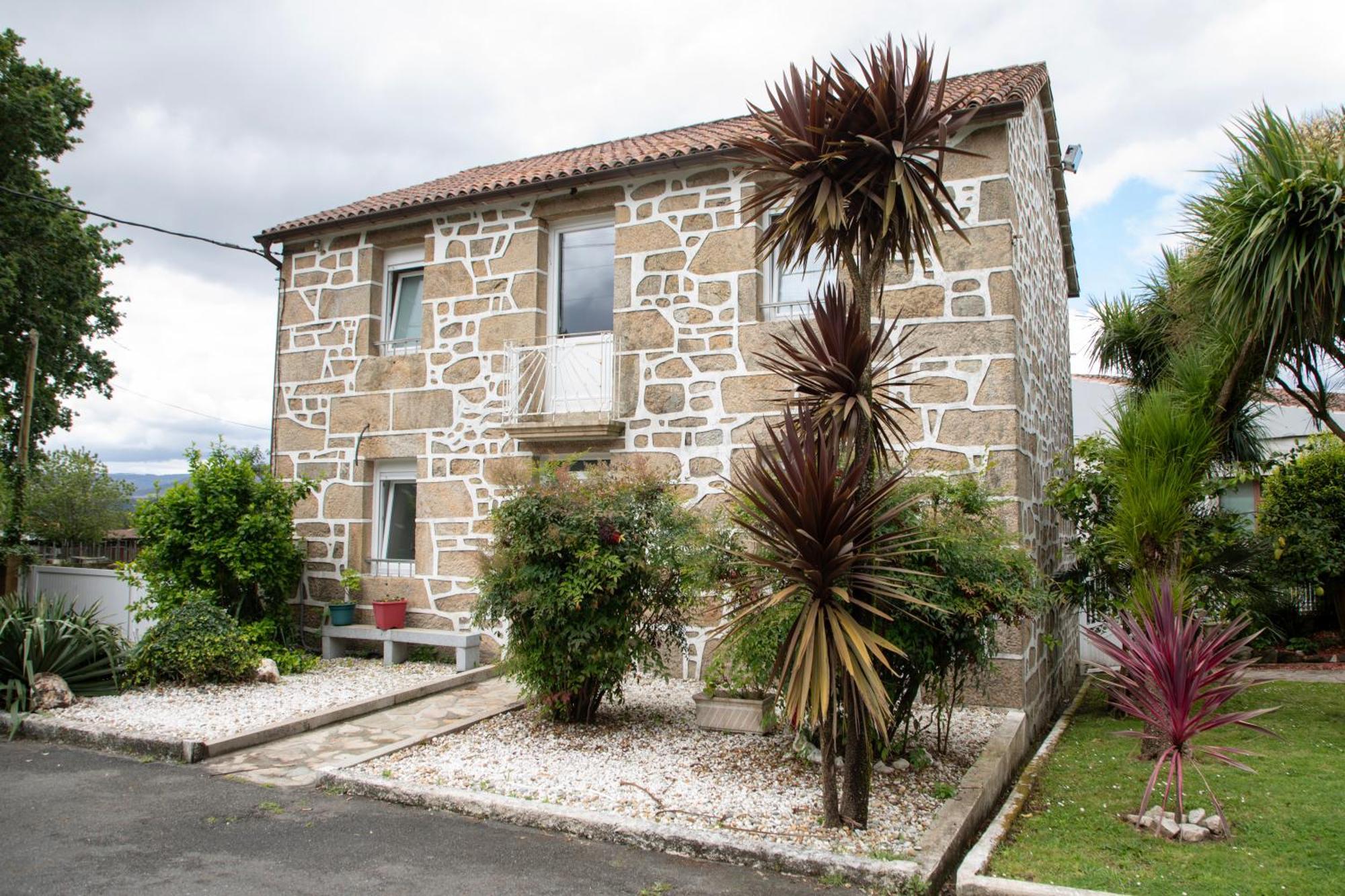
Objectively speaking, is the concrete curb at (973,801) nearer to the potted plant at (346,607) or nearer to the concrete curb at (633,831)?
the concrete curb at (633,831)

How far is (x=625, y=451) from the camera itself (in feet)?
30.8

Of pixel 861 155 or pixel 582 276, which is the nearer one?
pixel 861 155

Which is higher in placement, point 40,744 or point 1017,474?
point 1017,474

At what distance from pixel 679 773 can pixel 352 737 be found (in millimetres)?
2836

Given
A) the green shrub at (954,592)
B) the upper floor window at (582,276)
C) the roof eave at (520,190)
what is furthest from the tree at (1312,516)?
the upper floor window at (582,276)

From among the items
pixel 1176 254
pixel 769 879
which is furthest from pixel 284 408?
pixel 1176 254

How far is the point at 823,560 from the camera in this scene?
444 centimetres

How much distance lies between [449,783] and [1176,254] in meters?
10.2

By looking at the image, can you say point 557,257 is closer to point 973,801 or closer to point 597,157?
point 597,157

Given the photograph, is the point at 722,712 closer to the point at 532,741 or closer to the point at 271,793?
the point at 532,741

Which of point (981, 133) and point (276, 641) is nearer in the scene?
point (981, 133)

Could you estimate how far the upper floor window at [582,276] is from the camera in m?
10.2

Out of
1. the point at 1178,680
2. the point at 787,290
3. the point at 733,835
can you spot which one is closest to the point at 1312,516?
the point at 787,290

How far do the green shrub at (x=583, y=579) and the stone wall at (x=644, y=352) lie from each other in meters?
0.68
